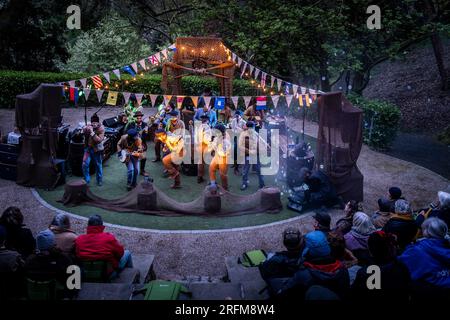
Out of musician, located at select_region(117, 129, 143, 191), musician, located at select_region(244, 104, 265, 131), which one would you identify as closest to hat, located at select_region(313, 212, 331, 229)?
musician, located at select_region(117, 129, 143, 191)

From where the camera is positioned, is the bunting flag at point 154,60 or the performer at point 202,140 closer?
the performer at point 202,140

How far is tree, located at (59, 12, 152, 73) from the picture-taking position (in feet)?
88.0

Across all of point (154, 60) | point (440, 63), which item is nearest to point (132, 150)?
point (154, 60)

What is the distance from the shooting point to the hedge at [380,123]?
1800 cm

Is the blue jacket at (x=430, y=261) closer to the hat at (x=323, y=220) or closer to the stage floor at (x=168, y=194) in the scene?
the hat at (x=323, y=220)

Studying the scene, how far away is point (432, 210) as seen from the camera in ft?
26.0

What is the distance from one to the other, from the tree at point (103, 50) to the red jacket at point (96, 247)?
22459mm

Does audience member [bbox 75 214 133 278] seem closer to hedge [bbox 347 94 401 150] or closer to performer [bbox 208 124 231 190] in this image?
performer [bbox 208 124 231 190]

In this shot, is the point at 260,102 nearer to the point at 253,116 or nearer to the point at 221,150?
the point at 253,116

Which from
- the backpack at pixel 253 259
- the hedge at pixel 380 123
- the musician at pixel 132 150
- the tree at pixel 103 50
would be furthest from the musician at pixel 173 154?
the tree at pixel 103 50

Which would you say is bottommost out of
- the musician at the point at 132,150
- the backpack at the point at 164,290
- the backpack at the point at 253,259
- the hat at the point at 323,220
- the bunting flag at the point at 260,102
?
the backpack at the point at 253,259

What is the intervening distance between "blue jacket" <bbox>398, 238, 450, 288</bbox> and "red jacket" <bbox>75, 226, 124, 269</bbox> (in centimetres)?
437

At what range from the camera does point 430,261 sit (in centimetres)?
559
